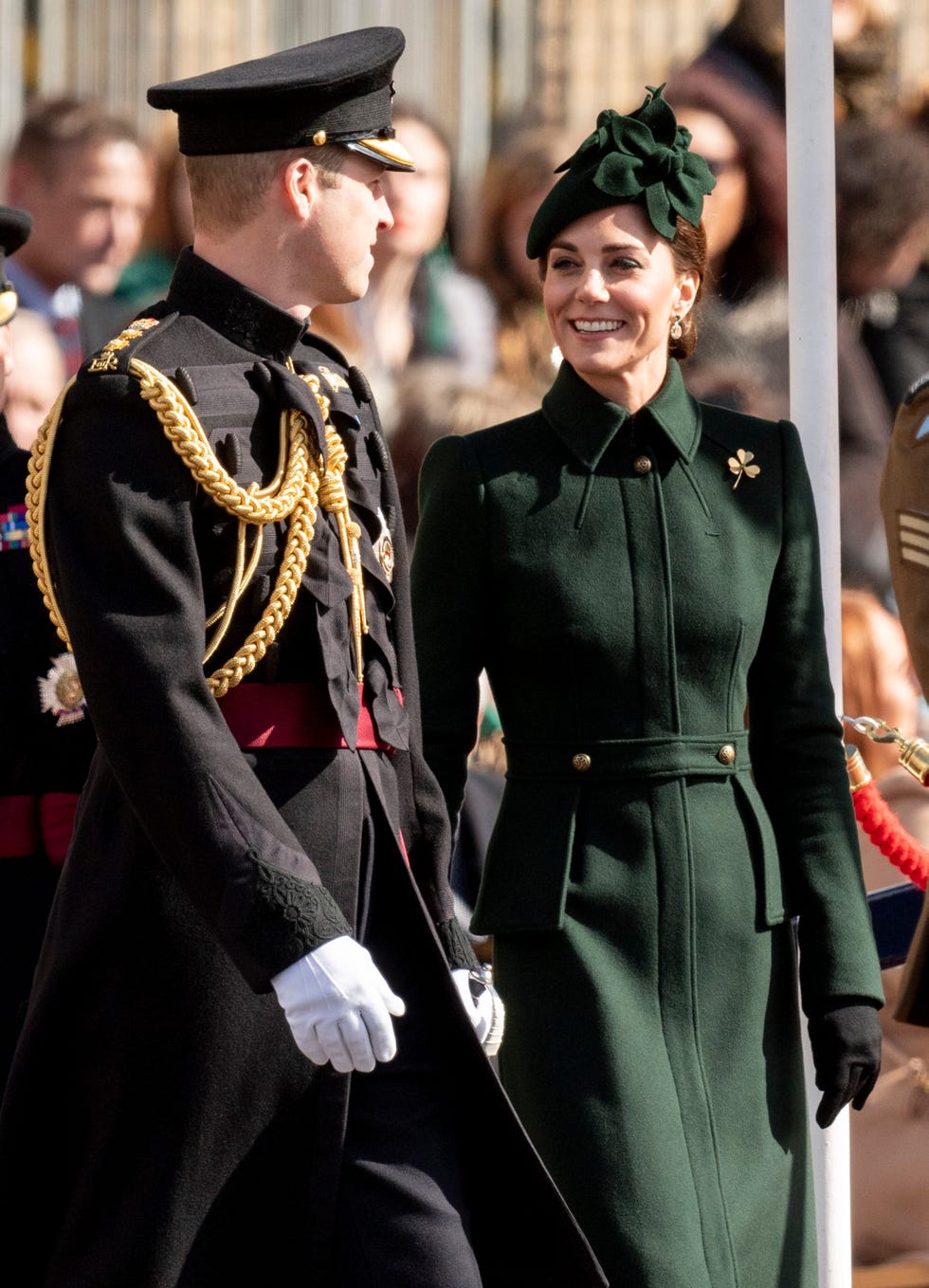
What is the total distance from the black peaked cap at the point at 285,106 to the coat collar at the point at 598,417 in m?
0.71

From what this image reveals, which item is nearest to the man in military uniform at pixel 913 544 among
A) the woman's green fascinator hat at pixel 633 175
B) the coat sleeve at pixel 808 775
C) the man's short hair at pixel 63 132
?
the coat sleeve at pixel 808 775

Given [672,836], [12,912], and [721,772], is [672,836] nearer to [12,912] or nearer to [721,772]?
[721,772]

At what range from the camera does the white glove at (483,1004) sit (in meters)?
3.23

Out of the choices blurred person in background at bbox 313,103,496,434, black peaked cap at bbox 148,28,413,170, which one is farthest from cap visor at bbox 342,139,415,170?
blurred person in background at bbox 313,103,496,434

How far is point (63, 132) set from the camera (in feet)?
23.1

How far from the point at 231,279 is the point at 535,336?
13.9 feet

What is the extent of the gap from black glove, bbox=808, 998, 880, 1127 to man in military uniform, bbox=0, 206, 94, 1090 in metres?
1.33

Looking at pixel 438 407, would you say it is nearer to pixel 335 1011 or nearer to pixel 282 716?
pixel 282 716

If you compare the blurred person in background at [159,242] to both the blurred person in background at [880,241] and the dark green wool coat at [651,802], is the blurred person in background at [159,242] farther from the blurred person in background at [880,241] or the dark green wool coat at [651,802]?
the dark green wool coat at [651,802]

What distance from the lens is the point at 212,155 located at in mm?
3121

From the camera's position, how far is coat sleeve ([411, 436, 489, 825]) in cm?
369

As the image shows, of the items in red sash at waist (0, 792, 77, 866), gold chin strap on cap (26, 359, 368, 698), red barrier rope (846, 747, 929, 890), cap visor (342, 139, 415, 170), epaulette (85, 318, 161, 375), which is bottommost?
red barrier rope (846, 747, 929, 890)

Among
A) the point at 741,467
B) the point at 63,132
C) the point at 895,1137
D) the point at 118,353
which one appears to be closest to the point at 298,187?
the point at 118,353

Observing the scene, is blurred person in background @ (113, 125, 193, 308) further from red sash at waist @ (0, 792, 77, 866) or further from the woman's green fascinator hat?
the woman's green fascinator hat
